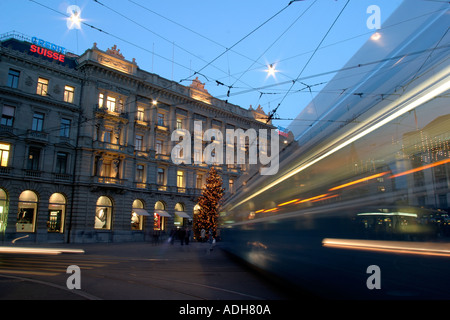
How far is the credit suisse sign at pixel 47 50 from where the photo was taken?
2789cm

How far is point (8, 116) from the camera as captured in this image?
25.8 meters

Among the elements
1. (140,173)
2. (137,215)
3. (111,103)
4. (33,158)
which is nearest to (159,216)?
(137,215)

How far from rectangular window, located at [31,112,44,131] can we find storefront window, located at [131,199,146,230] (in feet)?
35.6

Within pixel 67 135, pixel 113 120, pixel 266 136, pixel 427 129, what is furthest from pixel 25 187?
pixel 427 129

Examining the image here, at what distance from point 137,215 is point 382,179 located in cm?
3179

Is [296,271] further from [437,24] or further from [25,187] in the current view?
[25,187]

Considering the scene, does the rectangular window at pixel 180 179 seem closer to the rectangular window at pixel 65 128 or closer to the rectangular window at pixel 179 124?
the rectangular window at pixel 179 124

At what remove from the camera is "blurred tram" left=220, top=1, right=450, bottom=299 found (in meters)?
3.14

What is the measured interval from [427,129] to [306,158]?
244 cm

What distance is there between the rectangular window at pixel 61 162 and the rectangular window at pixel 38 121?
2.60 metres

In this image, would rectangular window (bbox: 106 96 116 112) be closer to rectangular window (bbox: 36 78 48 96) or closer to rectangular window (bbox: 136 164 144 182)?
rectangular window (bbox: 36 78 48 96)

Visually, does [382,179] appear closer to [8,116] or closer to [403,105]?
[403,105]

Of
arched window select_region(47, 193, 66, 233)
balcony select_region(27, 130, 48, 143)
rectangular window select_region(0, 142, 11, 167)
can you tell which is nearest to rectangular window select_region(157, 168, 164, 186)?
arched window select_region(47, 193, 66, 233)

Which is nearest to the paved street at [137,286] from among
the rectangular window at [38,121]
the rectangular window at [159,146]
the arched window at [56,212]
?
the arched window at [56,212]
